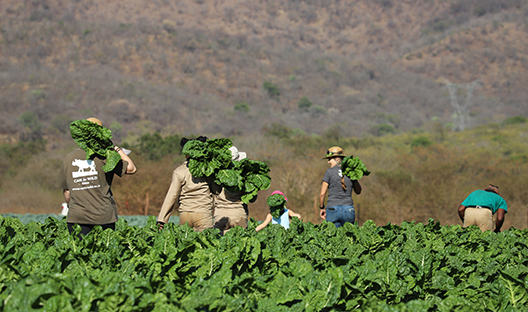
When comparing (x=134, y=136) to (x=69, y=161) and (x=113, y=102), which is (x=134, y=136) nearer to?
(x=113, y=102)

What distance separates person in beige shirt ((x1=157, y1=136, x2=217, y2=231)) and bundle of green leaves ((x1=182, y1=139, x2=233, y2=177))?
0.47m

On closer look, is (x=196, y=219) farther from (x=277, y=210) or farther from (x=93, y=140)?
(x=277, y=210)

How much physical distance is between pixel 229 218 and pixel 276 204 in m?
1.13

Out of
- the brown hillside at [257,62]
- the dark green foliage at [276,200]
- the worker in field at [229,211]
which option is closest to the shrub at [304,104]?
the brown hillside at [257,62]

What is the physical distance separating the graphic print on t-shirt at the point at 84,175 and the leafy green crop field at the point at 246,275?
48cm

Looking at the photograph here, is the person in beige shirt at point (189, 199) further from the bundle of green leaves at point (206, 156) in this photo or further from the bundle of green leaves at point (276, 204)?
the bundle of green leaves at point (276, 204)

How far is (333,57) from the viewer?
75.8 m

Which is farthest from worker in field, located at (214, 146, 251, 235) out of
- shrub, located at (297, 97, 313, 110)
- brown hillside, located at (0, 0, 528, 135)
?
shrub, located at (297, 97, 313, 110)

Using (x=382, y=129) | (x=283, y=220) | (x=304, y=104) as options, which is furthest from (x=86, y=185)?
(x=304, y=104)

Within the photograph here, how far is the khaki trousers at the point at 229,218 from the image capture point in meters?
5.00

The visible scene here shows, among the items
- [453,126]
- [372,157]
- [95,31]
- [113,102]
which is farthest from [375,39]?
[372,157]

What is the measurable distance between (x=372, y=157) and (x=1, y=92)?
1518 inches

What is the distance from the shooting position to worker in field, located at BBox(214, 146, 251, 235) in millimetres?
4996

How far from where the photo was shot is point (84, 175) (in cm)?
438
